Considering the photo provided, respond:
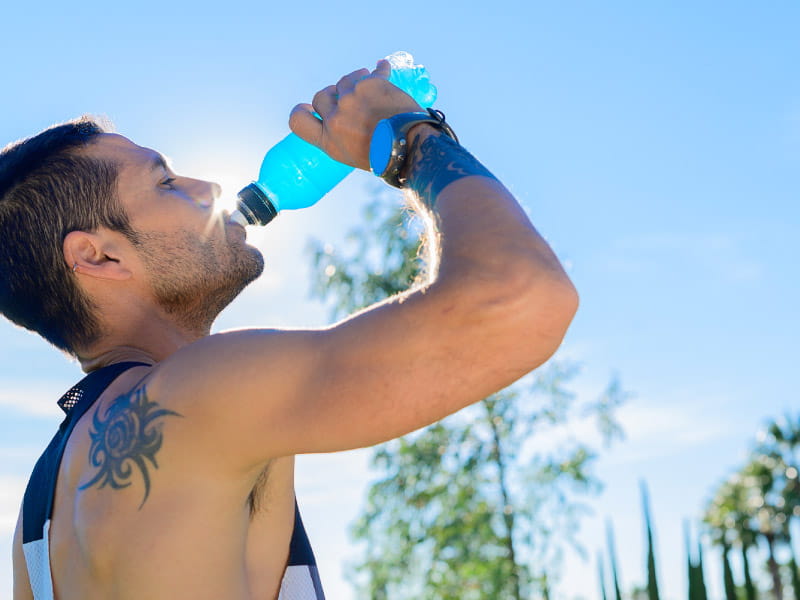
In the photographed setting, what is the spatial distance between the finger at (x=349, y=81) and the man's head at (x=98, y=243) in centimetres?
74

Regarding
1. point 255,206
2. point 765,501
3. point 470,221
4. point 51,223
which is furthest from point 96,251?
point 765,501

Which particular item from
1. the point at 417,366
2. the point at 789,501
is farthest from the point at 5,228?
the point at 789,501

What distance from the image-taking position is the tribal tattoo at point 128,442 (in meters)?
1.89

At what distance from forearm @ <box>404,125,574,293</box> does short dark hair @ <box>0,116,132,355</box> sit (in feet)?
3.71

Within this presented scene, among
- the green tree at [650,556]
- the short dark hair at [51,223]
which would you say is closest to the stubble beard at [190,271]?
the short dark hair at [51,223]

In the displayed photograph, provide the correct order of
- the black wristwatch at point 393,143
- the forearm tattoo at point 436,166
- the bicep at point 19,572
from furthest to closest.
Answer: the bicep at point 19,572 → the black wristwatch at point 393,143 → the forearm tattoo at point 436,166

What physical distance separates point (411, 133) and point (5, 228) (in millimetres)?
1410

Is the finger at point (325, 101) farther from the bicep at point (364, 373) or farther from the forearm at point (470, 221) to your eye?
the bicep at point (364, 373)

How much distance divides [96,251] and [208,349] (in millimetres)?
939

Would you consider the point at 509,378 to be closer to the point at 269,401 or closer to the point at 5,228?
the point at 269,401

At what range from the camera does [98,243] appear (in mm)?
2572

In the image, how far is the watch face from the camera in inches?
75.5

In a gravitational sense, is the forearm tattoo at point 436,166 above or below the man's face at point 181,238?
below

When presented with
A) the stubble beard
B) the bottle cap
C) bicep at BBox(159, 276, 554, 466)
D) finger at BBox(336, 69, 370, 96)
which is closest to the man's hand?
finger at BBox(336, 69, 370, 96)
